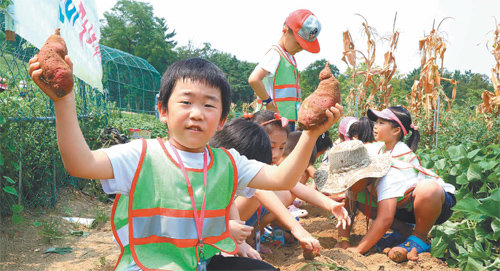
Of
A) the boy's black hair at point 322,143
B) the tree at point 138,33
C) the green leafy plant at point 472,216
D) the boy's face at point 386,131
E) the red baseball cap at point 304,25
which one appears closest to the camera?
the green leafy plant at point 472,216

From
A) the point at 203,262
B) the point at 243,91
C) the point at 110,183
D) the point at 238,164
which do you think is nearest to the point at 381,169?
the point at 238,164

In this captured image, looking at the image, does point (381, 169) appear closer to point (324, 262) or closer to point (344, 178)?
point (344, 178)

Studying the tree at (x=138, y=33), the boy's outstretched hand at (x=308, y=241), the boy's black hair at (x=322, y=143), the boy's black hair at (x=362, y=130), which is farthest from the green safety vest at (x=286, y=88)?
the tree at (x=138, y=33)

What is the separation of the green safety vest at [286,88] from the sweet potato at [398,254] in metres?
1.48

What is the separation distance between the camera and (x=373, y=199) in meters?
2.67

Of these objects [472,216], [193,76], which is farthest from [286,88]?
[193,76]

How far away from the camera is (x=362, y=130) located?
12.2ft

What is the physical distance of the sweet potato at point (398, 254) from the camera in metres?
2.25

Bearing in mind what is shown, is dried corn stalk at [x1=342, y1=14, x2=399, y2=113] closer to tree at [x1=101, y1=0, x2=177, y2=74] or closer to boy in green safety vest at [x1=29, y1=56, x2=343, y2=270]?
boy in green safety vest at [x1=29, y1=56, x2=343, y2=270]

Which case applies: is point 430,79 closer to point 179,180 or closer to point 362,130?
point 362,130

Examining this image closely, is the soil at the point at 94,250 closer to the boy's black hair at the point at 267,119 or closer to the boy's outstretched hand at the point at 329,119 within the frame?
the boy's black hair at the point at 267,119

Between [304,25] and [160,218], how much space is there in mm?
2429

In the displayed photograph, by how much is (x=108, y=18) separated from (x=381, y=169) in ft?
161

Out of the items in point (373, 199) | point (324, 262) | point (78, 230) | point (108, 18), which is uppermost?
point (108, 18)
